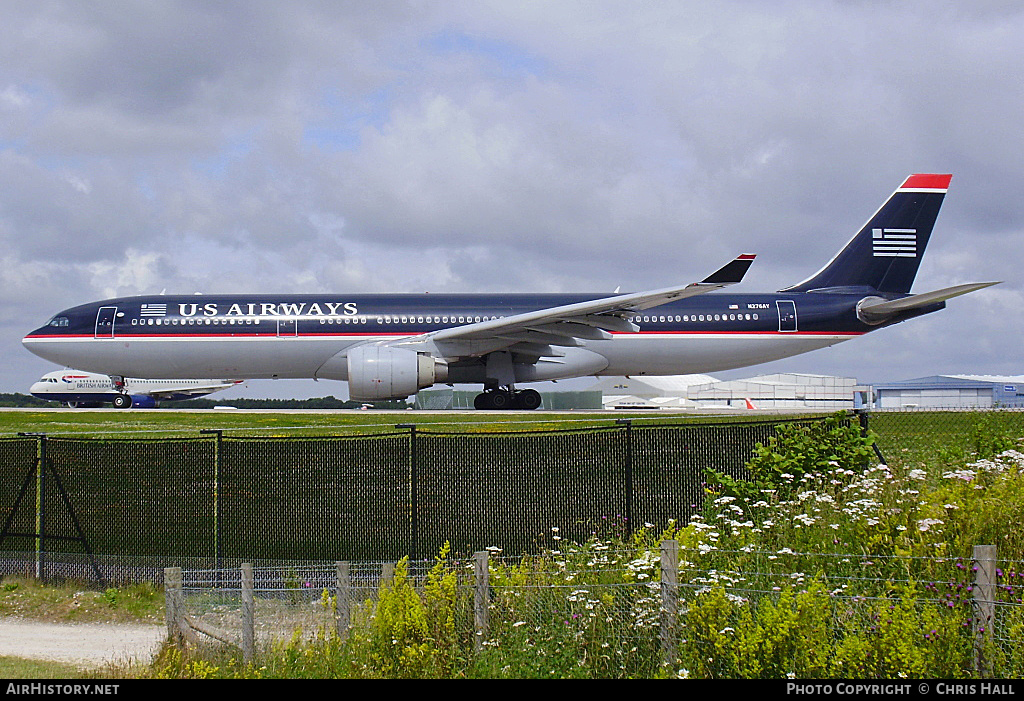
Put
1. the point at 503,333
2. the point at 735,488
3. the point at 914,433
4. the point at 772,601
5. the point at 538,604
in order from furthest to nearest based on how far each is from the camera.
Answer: the point at 503,333, the point at 914,433, the point at 735,488, the point at 538,604, the point at 772,601

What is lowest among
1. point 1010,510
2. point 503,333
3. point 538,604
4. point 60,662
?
point 60,662

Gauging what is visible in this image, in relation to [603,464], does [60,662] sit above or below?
below

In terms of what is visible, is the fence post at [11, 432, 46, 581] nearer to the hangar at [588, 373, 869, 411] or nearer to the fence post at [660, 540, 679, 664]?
the fence post at [660, 540, 679, 664]

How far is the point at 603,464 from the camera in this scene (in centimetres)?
1039

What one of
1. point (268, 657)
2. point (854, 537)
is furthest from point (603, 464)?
point (268, 657)

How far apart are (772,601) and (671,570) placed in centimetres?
76

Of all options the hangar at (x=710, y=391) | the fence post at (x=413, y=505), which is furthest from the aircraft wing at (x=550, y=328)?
the hangar at (x=710, y=391)

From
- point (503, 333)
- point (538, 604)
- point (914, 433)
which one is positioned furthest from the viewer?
point (503, 333)

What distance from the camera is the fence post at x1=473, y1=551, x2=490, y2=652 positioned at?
7.00 m

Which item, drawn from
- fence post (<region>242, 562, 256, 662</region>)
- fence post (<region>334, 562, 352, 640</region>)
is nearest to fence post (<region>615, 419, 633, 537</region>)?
fence post (<region>334, 562, 352, 640</region>)

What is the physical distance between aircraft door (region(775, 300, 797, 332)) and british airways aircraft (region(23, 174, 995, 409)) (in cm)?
3

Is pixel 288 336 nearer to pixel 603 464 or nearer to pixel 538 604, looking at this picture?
pixel 603 464

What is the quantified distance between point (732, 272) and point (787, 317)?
7.70m

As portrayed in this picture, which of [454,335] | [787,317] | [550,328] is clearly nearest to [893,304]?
[787,317]
